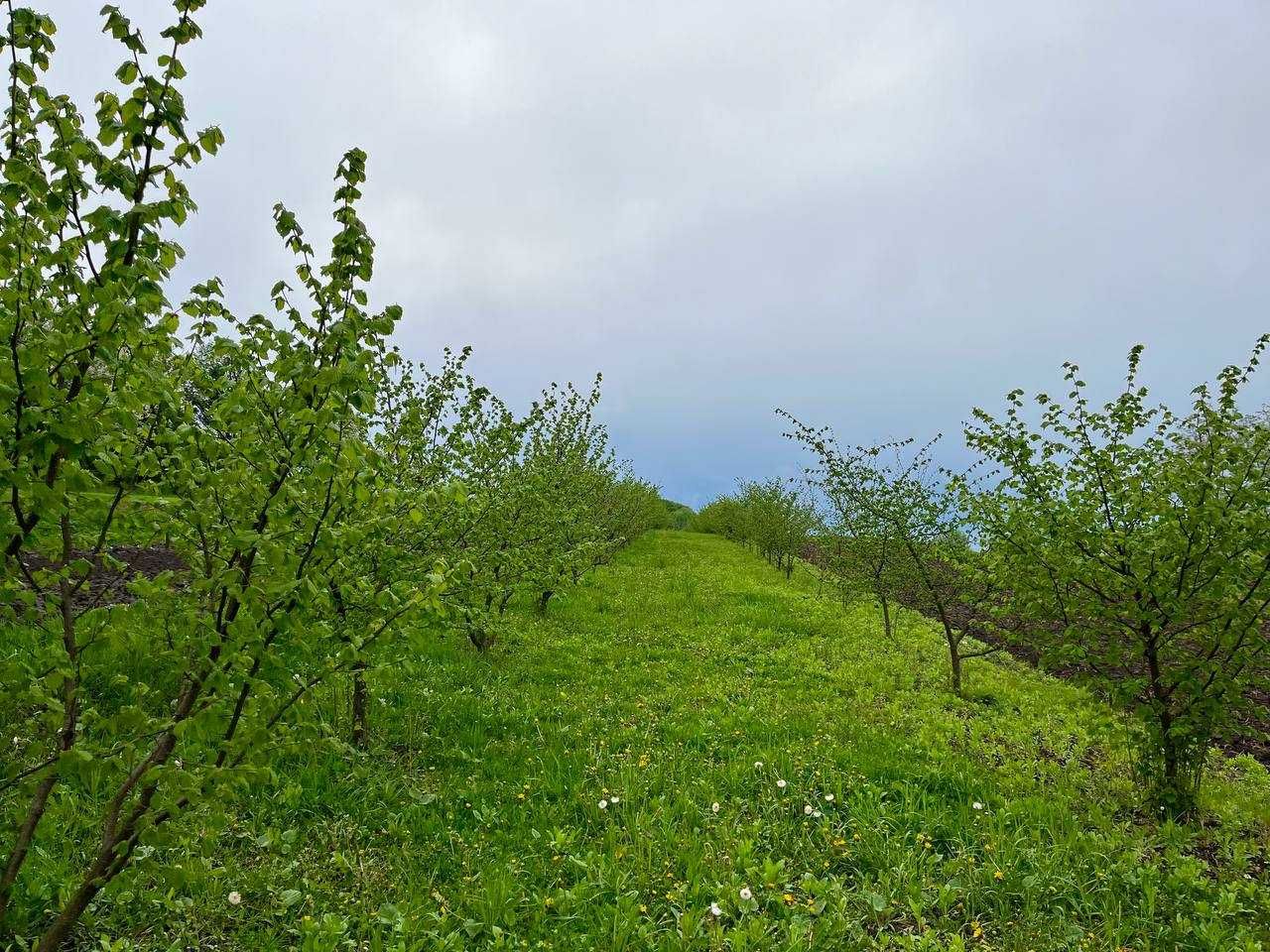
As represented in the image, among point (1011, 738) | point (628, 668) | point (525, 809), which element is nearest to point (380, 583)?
point (525, 809)

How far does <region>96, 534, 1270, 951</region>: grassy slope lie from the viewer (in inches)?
167

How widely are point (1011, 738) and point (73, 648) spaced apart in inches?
394

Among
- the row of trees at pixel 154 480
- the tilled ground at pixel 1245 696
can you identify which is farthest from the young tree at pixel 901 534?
the row of trees at pixel 154 480

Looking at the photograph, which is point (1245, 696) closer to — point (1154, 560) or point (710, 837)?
point (1154, 560)

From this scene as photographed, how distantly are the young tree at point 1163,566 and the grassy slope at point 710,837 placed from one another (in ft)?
3.89

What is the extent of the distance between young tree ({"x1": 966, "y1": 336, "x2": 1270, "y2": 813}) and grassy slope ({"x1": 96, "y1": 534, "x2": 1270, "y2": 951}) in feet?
3.89

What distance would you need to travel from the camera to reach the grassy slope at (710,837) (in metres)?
4.25

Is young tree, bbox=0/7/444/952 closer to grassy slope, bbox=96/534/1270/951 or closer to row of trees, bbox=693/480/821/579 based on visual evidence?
grassy slope, bbox=96/534/1270/951

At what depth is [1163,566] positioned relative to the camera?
5.99 metres

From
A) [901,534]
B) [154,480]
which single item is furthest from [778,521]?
[154,480]

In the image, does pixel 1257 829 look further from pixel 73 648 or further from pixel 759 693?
pixel 73 648

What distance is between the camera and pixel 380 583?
6215 mm

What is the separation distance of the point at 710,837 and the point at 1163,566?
512 centimetres

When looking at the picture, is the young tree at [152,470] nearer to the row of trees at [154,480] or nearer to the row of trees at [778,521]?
the row of trees at [154,480]
